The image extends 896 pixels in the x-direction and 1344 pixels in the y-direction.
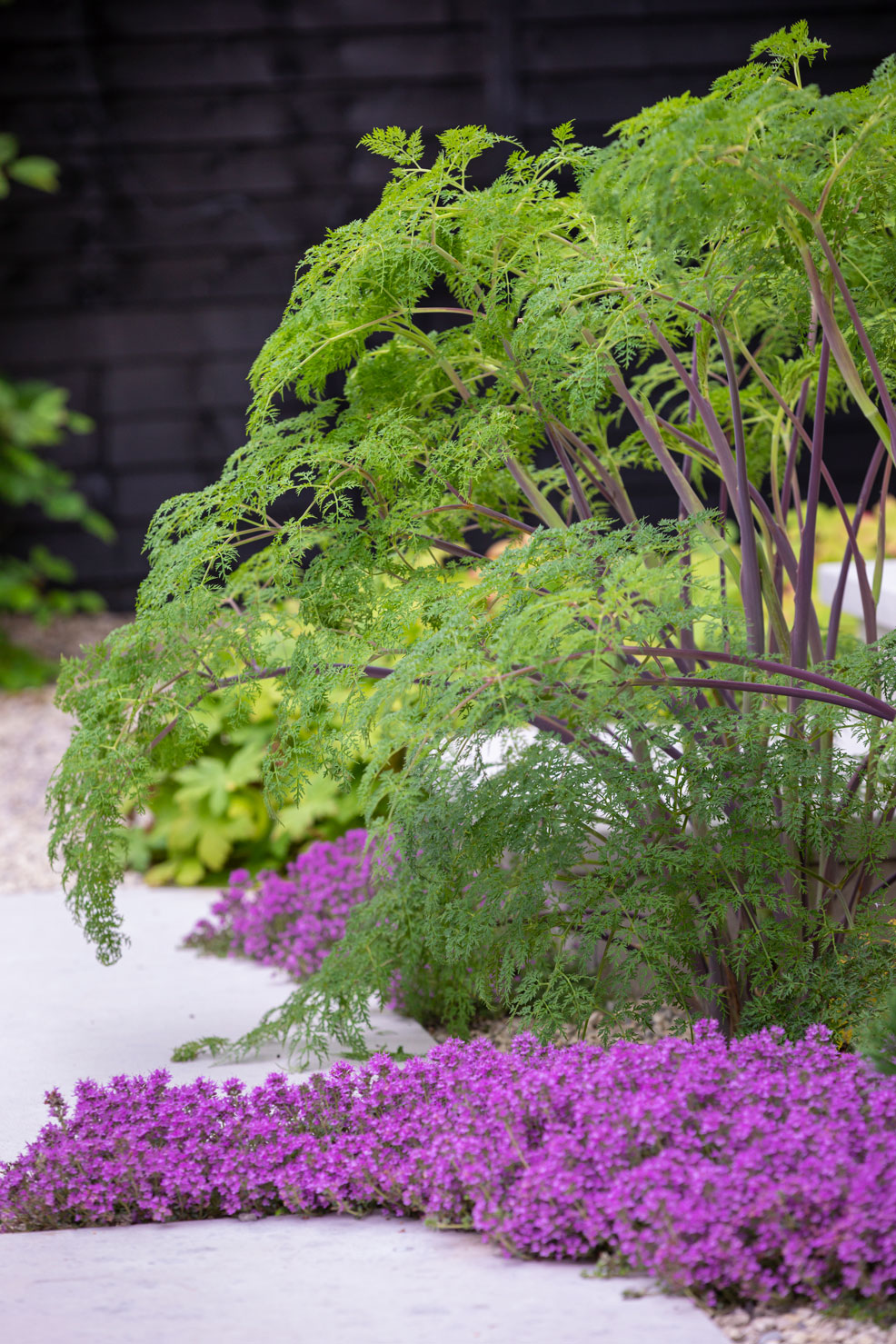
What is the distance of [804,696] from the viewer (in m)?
1.82

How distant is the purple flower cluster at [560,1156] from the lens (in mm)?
1461

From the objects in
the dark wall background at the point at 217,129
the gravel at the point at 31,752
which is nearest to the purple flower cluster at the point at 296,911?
the gravel at the point at 31,752

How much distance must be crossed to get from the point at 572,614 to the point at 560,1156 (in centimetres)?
68

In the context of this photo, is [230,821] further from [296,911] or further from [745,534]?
[745,534]

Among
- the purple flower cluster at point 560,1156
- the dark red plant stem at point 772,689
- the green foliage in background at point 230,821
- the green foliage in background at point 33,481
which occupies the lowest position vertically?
the purple flower cluster at point 560,1156

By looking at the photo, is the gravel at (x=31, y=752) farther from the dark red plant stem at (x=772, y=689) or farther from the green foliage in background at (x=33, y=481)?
the dark red plant stem at (x=772, y=689)

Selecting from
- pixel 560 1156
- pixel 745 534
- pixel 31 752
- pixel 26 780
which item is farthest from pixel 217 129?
pixel 560 1156

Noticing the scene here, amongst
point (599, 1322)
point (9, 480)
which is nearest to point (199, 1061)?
point (599, 1322)

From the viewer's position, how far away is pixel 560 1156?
5.31 feet

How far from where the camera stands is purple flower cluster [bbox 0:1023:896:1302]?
146cm

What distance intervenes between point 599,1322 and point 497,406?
1345 millimetres

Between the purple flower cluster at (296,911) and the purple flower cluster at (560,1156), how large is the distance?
3.29 ft

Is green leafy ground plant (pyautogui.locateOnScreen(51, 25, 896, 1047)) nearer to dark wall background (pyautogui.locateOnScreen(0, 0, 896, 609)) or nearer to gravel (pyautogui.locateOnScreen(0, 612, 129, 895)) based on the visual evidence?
gravel (pyautogui.locateOnScreen(0, 612, 129, 895))

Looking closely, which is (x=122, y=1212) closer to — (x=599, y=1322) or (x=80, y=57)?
(x=599, y=1322)
